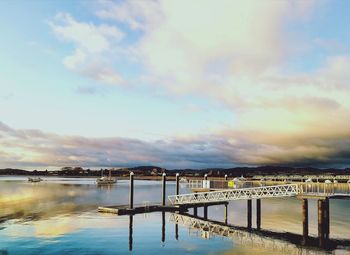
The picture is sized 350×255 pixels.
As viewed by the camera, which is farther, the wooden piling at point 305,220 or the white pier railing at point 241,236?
the wooden piling at point 305,220

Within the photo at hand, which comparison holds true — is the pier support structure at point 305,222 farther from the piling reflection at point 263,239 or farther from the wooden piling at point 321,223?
the wooden piling at point 321,223

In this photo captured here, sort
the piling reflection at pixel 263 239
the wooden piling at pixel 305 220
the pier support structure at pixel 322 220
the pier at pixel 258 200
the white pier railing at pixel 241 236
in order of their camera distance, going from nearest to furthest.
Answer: the white pier railing at pixel 241 236 → the piling reflection at pixel 263 239 → the pier support structure at pixel 322 220 → the wooden piling at pixel 305 220 → the pier at pixel 258 200

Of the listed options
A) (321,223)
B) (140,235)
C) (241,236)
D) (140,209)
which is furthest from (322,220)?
(140,209)

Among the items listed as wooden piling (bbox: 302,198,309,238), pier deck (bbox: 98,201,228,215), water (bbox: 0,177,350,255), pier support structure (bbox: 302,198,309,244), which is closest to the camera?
water (bbox: 0,177,350,255)

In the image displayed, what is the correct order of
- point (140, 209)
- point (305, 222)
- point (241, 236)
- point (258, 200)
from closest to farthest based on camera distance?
point (305, 222) < point (241, 236) < point (258, 200) < point (140, 209)

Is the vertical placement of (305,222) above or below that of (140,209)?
above

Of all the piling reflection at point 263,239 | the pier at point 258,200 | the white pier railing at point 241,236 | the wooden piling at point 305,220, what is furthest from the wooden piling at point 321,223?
the white pier railing at point 241,236

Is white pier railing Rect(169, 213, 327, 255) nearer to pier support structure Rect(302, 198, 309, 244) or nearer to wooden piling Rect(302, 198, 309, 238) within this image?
pier support structure Rect(302, 198, 309, 244)

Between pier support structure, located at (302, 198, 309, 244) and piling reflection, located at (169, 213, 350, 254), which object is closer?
piling reflection, located at (169, 213, 350, 254)

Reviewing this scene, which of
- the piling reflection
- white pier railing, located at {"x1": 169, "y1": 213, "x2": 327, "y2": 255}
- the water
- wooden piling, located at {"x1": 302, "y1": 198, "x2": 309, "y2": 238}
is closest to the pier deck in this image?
the water

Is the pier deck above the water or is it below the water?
above

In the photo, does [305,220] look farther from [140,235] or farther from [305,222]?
[140,235]

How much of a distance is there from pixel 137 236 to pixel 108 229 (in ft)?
16.5

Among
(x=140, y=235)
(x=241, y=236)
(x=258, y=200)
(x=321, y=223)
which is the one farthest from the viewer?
(x=258, y=200)
